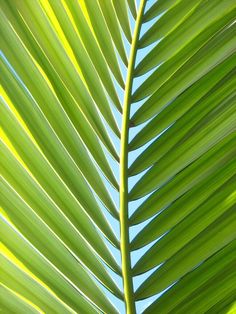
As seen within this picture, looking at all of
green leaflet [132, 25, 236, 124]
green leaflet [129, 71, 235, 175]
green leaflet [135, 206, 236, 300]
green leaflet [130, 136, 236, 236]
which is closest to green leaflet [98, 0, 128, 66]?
green leaflet [132, 25, 236, 124]

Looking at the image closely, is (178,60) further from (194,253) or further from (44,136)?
(194,253)

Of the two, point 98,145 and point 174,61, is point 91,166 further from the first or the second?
point 174,61

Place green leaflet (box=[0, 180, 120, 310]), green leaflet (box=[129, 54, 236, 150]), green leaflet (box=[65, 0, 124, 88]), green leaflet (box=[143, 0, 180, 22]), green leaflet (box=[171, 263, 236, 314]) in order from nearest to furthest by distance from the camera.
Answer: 1. green leaflet (box=[171, 263, 236, 314])
2. green leaflet (box=[0, 180, 120, 310])
3. green leaflet (box=[129, 54, 236, 150])
4. green leaflet (box=[65, 0, 124, 88])
5. green leaflet (box=[143, 0, 180, 22])

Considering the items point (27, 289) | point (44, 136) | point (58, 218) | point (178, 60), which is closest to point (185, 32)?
point (178, 60)

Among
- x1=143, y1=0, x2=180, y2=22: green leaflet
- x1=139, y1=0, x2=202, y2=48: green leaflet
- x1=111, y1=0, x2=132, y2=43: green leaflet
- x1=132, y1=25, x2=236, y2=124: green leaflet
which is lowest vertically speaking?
x1=132, y1=25, x2=236, y2=124: green leaflet

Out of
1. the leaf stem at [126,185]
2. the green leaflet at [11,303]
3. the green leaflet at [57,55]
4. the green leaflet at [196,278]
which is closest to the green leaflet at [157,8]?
the leaf stem at [126,185]

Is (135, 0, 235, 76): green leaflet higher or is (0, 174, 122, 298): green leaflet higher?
(135, 0, 235, 76): green leaflet

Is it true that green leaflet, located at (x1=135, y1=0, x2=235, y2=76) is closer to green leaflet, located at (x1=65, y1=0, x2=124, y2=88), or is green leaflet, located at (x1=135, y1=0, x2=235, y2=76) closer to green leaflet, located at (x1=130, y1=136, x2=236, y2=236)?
green leaflet, located at (x1=65, y1=0, x2=124, y2=88)

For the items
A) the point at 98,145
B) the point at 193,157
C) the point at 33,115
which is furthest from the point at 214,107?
the point at 33,115
